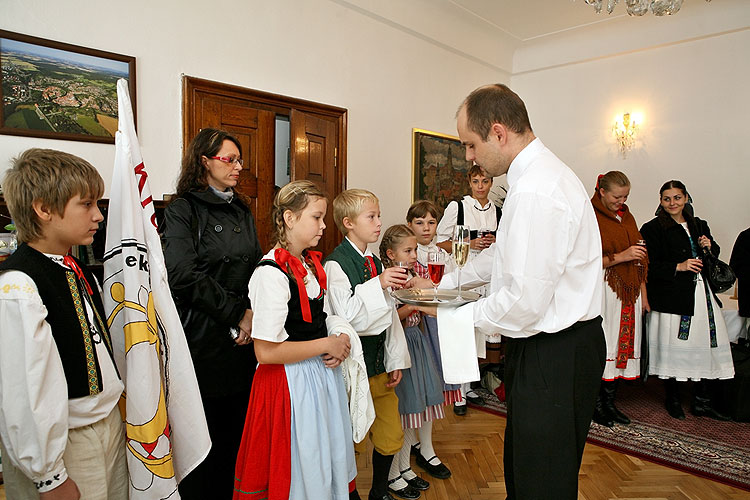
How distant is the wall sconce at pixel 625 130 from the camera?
225 inches

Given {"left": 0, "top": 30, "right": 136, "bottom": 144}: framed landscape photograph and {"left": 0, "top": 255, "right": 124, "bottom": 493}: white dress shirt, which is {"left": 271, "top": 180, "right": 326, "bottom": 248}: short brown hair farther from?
{"left": 0, "top": 30, "right": 136, "bottom": 144}: framed landscape photograph

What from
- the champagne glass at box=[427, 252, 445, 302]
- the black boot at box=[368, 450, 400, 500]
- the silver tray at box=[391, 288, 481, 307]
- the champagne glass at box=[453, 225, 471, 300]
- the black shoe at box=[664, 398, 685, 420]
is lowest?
the black shoe at box=[664, 398, 685, 420]

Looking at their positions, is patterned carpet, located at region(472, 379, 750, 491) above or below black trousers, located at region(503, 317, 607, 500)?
below

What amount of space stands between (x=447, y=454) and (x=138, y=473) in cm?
212

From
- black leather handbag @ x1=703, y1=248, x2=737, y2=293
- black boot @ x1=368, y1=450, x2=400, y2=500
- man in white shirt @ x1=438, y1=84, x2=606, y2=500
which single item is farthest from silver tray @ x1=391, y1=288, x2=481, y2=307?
black leather handbag @ x1=703, y1=248, x2=737, y2=293

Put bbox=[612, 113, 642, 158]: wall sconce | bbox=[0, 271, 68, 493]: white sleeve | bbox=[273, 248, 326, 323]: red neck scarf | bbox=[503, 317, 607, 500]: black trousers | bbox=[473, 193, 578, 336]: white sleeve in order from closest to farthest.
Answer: bbox=[0, 271, 68, 493]: white sleeve → bbox=[473, 193, 578, 336]: white sleeve → bbox=[503, 317, 607, 500]: black trousers → bbox=[273, 248, 326, 323]: red neck scarf → bbox=[612, 113, 642, 158]: wall sconce

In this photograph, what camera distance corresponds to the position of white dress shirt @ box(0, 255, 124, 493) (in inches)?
46.5

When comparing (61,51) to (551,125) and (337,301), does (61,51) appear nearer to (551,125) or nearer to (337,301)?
(337,301)

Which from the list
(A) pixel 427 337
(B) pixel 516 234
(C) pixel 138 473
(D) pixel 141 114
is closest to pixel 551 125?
(A) pixel 427 337

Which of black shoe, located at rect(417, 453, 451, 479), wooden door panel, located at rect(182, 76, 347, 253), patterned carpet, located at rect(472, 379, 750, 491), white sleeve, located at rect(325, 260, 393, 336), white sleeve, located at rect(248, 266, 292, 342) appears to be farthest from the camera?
wooden door panel, located at rect(182, 76, 347, 253)

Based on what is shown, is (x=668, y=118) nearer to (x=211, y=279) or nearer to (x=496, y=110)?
(x=496, y=110)

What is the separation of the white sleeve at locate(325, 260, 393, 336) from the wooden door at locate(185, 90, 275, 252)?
60.7 inches

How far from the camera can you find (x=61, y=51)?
2752 mm

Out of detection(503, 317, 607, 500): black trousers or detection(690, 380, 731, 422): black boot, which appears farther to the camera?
detection(690, 380, 731, 422): black boot
